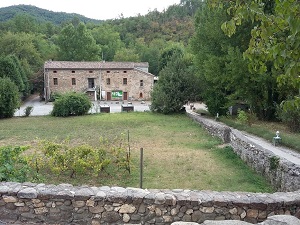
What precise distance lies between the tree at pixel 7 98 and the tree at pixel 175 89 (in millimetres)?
12777

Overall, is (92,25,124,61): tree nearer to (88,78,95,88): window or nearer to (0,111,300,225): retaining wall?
(88,78,95,88): window

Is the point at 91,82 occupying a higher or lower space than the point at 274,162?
higher

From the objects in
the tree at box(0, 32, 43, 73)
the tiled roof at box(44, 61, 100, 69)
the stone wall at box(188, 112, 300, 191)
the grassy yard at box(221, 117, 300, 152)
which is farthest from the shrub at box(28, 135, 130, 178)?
the tree at box(0, 32, 43, 73)

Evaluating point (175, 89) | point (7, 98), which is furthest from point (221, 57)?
point (7, 98)

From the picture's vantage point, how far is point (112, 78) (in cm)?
→ 4497

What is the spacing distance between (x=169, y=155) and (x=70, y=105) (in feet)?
58.4

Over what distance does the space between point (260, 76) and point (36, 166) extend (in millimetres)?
13207

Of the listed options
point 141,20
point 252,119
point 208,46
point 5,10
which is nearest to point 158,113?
point 208,46

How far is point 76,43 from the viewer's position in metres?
55.9

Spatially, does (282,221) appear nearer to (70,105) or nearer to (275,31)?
(275,31)

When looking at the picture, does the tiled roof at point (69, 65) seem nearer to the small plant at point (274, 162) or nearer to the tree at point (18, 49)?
the tree at point (18, 49)

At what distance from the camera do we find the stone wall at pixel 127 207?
5500 mm

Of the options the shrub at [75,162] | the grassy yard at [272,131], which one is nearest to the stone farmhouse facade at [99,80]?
the grassy yard at [272,131]

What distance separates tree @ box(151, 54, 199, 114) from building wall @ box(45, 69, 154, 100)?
17.5 metres
